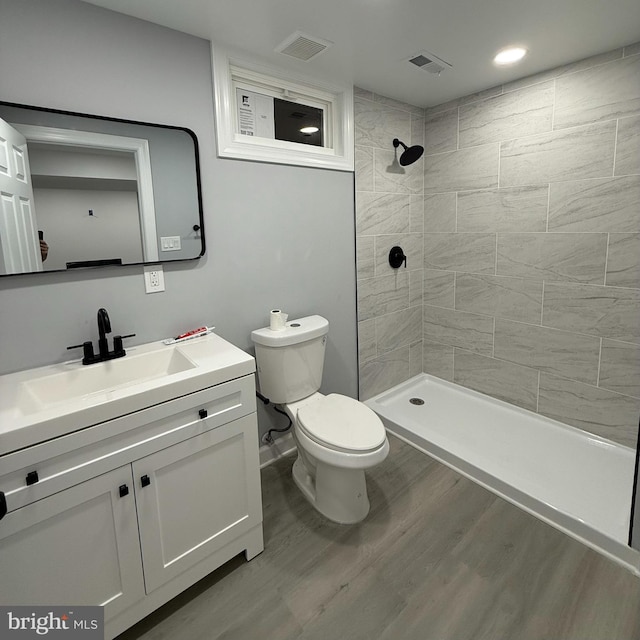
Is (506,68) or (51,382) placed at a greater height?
(506,68)

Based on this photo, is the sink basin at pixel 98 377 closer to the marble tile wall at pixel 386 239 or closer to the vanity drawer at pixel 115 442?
the vanity drawer at pixel 115 442

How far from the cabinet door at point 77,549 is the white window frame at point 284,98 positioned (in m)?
1.58

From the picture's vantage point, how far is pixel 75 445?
1.12 metres

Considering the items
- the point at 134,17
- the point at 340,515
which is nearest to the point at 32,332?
the point at 134,17

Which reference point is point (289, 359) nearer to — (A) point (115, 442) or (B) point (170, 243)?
(B) point (170, 243)

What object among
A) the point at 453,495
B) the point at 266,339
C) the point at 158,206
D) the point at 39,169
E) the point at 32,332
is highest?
the point at 39,169

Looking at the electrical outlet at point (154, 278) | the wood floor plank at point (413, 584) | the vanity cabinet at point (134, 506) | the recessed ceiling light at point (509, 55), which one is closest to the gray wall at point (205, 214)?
the electrical outlet at point (154, 278)

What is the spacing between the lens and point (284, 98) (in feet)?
7.26

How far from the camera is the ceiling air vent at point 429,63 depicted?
79.4 inches

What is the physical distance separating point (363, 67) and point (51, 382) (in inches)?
87.2

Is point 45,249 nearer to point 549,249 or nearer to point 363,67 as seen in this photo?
point 363,67

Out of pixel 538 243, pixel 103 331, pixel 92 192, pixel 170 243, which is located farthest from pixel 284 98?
pixel 538 243

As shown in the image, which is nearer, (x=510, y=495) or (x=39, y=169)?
(x=39, y=169)

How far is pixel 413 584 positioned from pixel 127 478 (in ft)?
3.90
